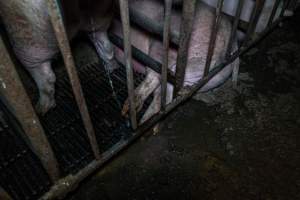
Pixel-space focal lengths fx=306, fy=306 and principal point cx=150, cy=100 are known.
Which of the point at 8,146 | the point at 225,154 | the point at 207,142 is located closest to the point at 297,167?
the point at 225,154

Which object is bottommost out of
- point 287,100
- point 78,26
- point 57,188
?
point 287,100

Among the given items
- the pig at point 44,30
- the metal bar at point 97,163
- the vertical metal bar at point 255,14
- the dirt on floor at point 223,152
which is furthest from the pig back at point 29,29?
the vertical metal bar at point 255,14

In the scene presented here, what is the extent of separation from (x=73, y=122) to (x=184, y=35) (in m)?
0.89

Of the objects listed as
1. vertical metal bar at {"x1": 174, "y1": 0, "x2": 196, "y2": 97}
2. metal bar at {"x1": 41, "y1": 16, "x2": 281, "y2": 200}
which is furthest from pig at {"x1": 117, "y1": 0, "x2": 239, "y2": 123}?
vertical metal bar at {"x1": 174, "y1": 0, "x2": 196, "y2": 97}

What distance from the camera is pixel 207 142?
198 cm

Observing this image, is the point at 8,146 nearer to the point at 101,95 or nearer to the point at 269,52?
the point at 101,95

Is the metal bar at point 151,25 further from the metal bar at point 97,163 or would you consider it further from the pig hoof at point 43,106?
the pig hoof at point 43,106

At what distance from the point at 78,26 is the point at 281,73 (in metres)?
1.54

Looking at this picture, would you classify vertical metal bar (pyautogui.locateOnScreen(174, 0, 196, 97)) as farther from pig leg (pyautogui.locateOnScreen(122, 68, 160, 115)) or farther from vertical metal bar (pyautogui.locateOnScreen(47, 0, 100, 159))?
vertical metal bar (pyautogui.locateOnScreen(47, 0, 100, 159))

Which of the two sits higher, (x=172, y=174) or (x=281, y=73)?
(x=281, y=73)

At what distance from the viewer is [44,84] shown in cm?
191

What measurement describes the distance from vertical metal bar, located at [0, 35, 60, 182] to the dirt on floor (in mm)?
688

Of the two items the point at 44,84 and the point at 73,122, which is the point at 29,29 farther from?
the point at 73,122

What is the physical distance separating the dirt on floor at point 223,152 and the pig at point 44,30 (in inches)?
25.7
